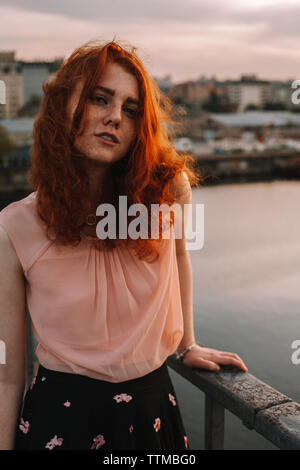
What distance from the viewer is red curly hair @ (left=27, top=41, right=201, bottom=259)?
65cm

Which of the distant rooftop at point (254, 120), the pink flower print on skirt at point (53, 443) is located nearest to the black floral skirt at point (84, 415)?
the pink flower print on skirt at point (53, 443)

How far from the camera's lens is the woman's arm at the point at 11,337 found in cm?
63

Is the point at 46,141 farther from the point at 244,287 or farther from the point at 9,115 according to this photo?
the point at 9,115

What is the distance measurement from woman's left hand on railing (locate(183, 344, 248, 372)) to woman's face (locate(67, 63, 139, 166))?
32 centimetres

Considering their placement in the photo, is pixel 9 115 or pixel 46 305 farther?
pixel 9 115

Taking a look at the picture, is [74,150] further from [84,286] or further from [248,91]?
[248,91]

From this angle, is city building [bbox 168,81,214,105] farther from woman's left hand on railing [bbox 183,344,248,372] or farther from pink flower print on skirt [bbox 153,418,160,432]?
pink flower print on skirt [bbox 153,418,160,432]

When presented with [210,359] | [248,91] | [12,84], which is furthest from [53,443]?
[248,91]

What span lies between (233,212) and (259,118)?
26.2m

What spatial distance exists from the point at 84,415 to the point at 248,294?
7429 mm


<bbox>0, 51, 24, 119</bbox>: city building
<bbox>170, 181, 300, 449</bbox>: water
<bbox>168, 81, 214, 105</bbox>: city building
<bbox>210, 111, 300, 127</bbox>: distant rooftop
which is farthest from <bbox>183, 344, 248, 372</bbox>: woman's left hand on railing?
<bbox>168, 81, 214, 105</bbox>: city building

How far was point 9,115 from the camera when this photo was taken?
44625 millimetres

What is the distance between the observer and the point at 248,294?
309 inches

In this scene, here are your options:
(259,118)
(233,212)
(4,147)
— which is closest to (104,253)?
(233,212)
